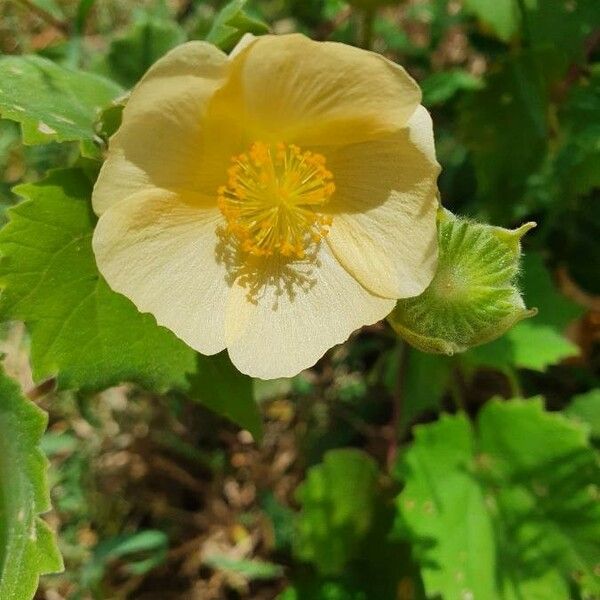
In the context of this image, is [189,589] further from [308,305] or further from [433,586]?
[308,305]

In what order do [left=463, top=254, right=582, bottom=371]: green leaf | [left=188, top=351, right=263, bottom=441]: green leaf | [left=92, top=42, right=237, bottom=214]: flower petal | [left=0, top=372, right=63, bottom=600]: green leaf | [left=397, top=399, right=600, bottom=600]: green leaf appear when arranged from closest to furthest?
[left=92, top=42, right=237, bottom=214]: flower petal
[left=0, top=372, right=63, bottom=600]: green leaf
[left=188, top=351, right=263, bottom=441]: green leaf
[left=397, top=399, right=600, bottom=600]: green leaf
[left=463, top=254, right=582, bottom=371]: green leaf

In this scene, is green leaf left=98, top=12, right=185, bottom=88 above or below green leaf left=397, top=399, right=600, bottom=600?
above

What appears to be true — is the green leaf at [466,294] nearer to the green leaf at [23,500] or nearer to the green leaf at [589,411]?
the green leaf at [23,500]

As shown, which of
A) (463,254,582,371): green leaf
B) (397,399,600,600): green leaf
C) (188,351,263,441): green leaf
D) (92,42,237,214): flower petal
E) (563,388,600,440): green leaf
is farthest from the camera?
(563,388,600,440): green leaf

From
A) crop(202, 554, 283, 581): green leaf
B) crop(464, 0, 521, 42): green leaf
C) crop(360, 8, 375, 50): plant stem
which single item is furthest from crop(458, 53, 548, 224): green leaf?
crop(202, 554, 283, 581): green leaf

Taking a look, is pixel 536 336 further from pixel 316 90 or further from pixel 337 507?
pixel 316 90

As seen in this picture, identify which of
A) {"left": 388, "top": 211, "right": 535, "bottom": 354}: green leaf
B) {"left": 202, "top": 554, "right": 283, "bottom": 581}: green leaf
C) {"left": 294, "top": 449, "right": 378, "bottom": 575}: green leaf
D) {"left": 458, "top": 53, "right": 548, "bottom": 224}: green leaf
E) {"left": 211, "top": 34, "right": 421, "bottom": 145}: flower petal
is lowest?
{"left": 202, "top": 554, "right": 283, "bottom": 581}: green leaf

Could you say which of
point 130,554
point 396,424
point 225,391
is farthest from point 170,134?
point 130,554

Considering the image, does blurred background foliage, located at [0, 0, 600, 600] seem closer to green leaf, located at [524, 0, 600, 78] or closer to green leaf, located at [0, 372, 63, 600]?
green leaf, located at [524, 0, 600, 78]
